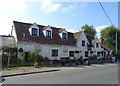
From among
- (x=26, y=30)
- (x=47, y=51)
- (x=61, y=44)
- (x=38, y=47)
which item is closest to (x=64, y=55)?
(x=61, y=44)

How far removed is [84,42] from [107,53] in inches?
502

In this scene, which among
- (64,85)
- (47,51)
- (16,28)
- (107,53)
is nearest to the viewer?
(64,85)

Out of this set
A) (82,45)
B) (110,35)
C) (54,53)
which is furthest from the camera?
(110,35)

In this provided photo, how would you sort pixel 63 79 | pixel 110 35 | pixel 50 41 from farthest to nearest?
pixel 110 35, pixel 50 41, pixel 63 79

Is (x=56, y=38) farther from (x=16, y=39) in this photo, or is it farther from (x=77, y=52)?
(x=16, y=39)

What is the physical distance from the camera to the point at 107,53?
40812 mm

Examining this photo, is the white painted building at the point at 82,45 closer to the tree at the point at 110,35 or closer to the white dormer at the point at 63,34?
the white dormer at the point at 63,34

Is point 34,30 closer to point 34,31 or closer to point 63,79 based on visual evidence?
point 34,31

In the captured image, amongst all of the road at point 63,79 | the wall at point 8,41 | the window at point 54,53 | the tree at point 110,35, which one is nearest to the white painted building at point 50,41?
the window at point 54,53

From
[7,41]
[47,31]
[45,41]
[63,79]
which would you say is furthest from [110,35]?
[63,79]

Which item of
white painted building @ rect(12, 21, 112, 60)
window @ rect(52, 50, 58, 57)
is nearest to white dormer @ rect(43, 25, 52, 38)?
white painted building @ rect(12, 21, 112, 60)

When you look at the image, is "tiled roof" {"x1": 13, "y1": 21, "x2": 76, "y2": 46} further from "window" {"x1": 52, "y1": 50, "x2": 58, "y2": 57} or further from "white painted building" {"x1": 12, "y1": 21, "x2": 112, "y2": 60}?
"window" {"x1": 52, "y1": 50, "x2": 58, "y2": 57}

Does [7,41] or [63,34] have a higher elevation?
[63,34]

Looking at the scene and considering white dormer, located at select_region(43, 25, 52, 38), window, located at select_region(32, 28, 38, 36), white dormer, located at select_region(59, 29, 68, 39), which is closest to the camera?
window, located at select_region(32, 28, 38, 36)
